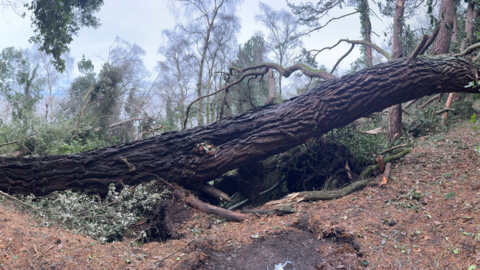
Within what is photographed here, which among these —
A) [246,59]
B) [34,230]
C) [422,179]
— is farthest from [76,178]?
[246,59]

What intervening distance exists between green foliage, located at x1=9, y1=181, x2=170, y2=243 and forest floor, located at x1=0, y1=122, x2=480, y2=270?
8.7 inches

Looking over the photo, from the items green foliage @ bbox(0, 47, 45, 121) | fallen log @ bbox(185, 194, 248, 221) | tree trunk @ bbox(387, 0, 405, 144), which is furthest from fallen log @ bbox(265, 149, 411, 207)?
green foliage @ bbox(0, 47, 45, 121)

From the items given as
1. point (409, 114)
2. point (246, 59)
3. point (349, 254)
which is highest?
point (246, 59)

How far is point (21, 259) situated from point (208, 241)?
1.96 m

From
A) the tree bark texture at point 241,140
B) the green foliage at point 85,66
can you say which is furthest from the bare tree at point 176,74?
the tree bark texture at point 241,140

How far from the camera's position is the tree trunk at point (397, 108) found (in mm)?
6875

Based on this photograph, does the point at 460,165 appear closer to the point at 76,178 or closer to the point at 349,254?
the point at 349,254

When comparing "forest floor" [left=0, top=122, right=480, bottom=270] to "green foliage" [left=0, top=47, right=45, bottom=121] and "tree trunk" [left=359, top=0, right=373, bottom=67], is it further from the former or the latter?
"green foliage" [left=0, top=47, right=45, bottom=121]

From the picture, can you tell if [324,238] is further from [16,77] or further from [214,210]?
[16,77]

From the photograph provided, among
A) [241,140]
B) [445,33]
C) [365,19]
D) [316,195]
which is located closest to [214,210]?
[241,140]

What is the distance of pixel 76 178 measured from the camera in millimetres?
4695

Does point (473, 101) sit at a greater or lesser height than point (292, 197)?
greater

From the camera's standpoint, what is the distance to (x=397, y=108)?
6.82m

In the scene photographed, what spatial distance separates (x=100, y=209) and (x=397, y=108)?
6964 mm
